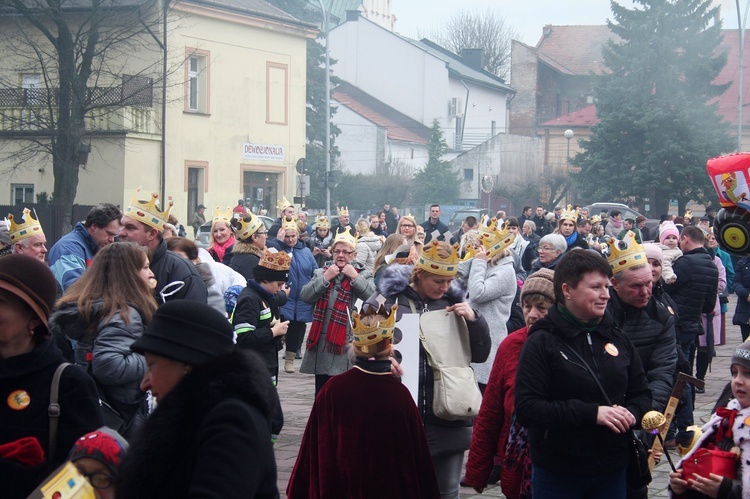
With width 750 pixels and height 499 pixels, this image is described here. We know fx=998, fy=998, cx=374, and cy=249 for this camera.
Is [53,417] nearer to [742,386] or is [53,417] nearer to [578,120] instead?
[742,386]

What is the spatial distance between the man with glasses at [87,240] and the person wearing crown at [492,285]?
10.2ft

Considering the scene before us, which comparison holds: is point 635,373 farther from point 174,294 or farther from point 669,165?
point 669,165

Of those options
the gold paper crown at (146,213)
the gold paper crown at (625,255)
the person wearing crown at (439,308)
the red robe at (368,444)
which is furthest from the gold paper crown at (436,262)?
the gold paper crown at (146,213)

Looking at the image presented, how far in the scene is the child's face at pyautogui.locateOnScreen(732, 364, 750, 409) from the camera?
14.2ft

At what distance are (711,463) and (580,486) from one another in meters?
0.68

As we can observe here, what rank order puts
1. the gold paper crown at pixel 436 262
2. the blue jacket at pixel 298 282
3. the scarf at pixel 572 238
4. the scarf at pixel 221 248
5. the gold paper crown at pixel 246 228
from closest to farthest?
the gold paper crown at pixel 436 262 < the gold paper crown at pixel 246 228 < the scarf at pixel 221 248 < the blue jacket at pixel 298 282 < the scarf at pixel 572 238

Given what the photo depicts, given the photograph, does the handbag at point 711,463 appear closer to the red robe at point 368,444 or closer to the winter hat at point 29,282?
the red robe at point 368,444

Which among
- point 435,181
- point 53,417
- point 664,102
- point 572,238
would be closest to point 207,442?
point 53,417

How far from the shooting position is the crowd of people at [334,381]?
299 cm

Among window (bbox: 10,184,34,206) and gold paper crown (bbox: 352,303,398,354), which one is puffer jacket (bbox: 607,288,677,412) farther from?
A: window (bbox: 10,184,34,206)

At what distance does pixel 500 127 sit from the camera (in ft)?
250

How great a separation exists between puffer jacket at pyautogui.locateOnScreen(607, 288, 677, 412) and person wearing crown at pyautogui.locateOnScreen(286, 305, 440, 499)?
1429mm

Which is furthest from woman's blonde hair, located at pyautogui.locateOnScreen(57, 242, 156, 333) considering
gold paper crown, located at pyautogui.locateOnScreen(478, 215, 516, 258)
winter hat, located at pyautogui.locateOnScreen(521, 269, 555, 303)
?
gold paper crown, located at pyautogui.locateOnScreen(478, 215, 516, 258)

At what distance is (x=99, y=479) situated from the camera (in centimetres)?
299
